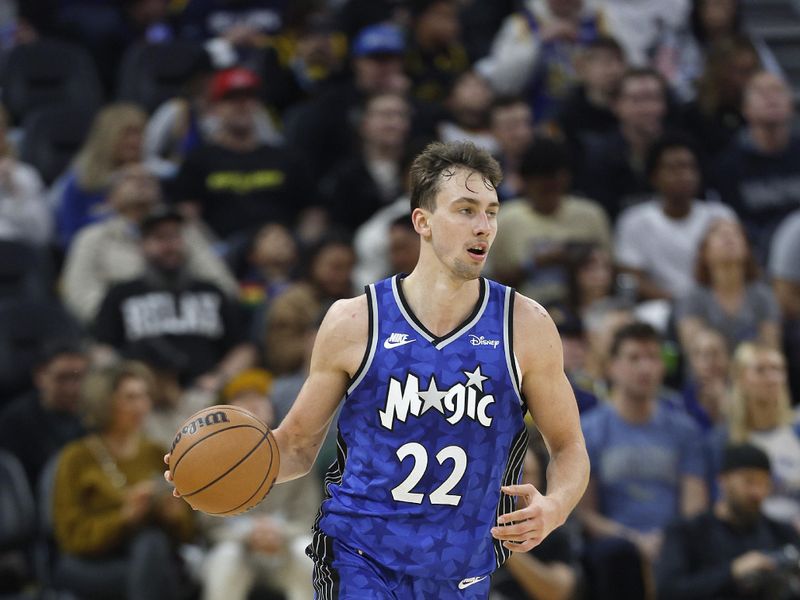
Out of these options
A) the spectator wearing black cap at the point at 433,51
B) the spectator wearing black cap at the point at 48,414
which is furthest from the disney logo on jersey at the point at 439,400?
the spectator wearing black cap at the point at 433,51

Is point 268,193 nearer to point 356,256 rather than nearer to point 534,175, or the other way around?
point 356,256

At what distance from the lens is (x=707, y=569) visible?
885cm

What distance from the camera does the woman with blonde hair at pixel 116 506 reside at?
8.81m

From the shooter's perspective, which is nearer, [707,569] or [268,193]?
[707,569]

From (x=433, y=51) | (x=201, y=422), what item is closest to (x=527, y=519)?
(x=201, y=422)

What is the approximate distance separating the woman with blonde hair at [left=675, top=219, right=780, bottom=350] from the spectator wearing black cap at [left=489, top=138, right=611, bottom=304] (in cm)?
82

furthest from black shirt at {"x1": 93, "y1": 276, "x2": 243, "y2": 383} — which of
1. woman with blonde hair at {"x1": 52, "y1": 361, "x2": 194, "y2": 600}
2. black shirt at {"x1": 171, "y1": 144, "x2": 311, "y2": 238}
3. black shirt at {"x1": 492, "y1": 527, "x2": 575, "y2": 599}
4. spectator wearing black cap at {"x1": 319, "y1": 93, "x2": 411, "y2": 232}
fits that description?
black shirt at {"x1": 492, "y1": 527, "x2": 575, "y2": 599}

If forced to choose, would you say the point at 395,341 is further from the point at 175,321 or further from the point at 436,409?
Answer: the point at 175,321

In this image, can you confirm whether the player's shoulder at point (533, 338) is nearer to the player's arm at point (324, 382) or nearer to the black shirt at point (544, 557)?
the player's arm at point (324, 382)

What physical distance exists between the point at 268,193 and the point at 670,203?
3.01 meters

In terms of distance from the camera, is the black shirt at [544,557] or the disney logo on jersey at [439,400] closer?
the disney logo on jersey at [439,400]

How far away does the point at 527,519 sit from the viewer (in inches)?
198

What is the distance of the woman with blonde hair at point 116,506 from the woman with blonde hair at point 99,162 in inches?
93.8

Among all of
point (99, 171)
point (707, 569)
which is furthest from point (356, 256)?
point (707, 569)
